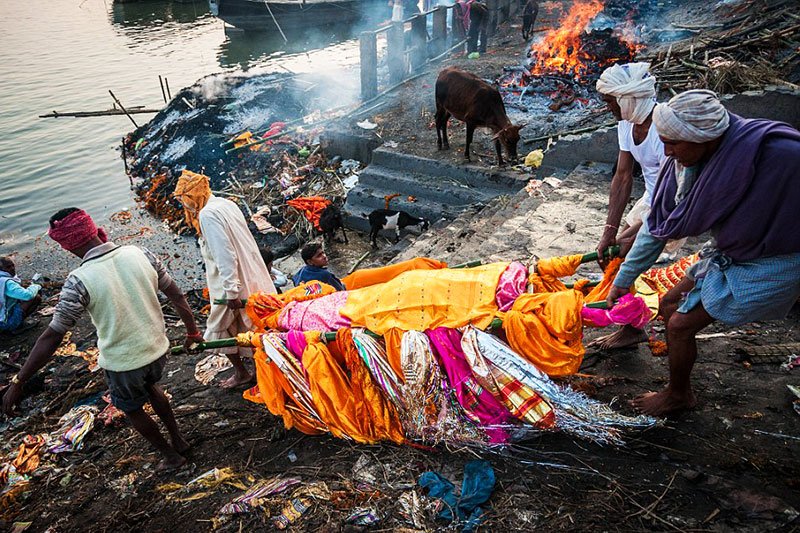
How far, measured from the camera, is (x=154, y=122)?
560 inches

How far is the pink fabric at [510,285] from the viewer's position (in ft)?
10.3

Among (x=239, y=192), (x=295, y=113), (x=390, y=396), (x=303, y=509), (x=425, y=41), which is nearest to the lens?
(x=303, y=509)

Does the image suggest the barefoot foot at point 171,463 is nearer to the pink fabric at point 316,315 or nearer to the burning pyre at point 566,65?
the pink fabric at point 316,315

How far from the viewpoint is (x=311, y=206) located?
9523 mm

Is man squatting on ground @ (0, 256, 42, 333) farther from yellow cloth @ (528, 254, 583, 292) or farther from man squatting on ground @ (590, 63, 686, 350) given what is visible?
man squatting on ground @ (590, 63, 686, 350)

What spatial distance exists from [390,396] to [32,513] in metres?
2.79

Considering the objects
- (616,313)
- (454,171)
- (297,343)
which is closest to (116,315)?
(297,343)

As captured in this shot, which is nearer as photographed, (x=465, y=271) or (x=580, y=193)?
(x=465, y=271)

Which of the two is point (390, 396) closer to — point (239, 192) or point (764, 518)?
point (764, 518)

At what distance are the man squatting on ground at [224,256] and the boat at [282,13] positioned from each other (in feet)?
81.7

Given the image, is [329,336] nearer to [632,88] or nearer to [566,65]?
[632,88]

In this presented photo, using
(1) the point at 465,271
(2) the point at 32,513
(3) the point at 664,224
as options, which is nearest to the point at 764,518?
(3) the point at 664,224

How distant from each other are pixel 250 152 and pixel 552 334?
10464mm

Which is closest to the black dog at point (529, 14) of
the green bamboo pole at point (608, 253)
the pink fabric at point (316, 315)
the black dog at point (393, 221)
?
the black dog at point (393, 221)
